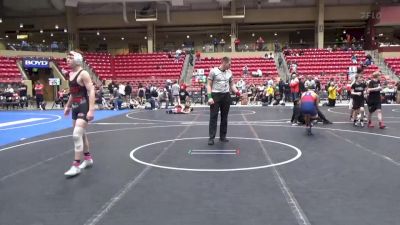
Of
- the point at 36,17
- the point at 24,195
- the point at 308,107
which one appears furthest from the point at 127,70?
the point at 24,195

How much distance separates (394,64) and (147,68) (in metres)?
20.7

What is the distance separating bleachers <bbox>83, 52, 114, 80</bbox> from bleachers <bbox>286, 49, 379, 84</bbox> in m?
15.5

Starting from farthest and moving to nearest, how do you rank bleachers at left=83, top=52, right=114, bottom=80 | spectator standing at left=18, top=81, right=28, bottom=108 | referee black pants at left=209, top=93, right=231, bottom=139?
bleachers at left=83, top=52, right=114, bottom=80 < spectator standing at left=18, top=81, right=28, bottom=108 < referee black pants at left=209, top=93, right=231, bottom=139

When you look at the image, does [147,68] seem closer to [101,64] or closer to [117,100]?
[101,64]

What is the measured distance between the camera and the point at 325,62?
106 feet

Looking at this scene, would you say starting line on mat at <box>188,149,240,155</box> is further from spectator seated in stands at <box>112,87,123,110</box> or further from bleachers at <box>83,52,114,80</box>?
bleachers at <box>83,52,114,80</box>

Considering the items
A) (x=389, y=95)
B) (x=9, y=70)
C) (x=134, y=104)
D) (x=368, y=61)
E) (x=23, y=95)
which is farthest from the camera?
(x=368, y=61)

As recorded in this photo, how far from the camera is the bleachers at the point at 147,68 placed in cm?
3205

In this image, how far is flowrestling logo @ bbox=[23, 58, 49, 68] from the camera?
92.9 feet

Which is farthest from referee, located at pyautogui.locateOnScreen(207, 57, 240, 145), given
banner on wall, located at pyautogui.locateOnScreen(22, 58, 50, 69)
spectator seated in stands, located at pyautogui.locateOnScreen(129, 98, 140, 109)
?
banner on wall, located at pyautogui.locateOnScreen(22, 58, 50, 69)

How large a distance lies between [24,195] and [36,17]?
39009 mm

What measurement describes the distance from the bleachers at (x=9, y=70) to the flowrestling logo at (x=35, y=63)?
2.60ft

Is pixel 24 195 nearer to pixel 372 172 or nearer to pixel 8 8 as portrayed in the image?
pixel 372 172

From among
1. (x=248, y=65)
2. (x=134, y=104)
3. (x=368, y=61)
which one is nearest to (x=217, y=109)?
(x=134, y=104)
